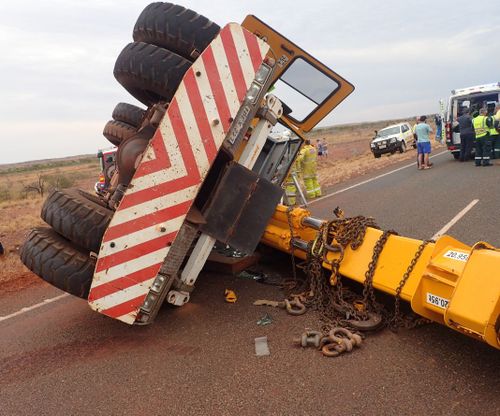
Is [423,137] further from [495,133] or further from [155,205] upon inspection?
[155,205]

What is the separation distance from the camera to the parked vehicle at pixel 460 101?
13.8m

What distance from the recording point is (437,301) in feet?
8.48

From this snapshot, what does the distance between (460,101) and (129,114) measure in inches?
486

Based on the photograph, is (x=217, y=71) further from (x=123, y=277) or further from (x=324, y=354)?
(x=324, y=354)

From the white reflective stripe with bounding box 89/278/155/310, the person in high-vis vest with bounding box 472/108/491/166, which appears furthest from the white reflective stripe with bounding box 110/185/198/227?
the person in high-vis vest with bounding box 472/108/491/166

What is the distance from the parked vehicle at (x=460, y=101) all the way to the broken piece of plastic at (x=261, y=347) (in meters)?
13.2

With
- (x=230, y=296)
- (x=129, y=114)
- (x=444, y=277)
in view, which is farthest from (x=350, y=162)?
(x=444, y=277)

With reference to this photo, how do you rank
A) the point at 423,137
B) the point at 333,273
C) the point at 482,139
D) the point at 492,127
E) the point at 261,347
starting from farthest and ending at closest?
the point at 423,137 < the point at 482,139 < the point at 492,127 < the point at 333,273 < the point at 261,347

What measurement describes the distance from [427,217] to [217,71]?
15.7ft

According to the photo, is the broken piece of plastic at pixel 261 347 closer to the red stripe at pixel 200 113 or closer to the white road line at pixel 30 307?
the red stripe at pixel 200 113

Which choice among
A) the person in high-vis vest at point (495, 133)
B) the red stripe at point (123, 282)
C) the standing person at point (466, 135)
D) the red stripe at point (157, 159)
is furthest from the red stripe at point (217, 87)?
the standing person at point (466, 135)

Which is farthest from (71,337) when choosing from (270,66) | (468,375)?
(468,375)

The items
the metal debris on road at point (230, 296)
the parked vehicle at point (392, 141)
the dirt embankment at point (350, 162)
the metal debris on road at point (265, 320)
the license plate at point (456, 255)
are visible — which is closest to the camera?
the license plate at point (456, 255)

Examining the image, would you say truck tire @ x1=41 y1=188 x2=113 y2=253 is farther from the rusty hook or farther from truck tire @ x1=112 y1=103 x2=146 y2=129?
truck tire @ x1=112 y1=103 x2=146 y2=129
